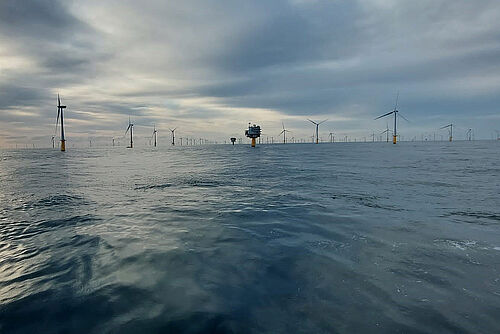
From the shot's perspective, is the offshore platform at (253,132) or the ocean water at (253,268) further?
the offshore platform at (253,132)

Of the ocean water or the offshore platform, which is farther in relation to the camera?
the offshore platform

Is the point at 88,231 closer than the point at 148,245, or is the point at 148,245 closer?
the point at 148,245

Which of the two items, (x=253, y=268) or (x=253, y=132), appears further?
(x=253, y=132)

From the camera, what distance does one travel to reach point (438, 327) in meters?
5.84

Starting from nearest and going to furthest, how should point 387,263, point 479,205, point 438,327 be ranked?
point 438,327
point 387,263
point 479,205

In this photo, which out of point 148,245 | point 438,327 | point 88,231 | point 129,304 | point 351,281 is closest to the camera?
point 438,327

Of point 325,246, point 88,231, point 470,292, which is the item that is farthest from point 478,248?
point 88,231

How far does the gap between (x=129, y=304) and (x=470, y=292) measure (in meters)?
8.64

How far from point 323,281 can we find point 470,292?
11.9 feet

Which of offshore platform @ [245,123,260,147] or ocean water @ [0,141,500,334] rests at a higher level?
offshore platform @ [245,123,260,147]

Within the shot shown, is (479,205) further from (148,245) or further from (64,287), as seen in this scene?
(64,287)

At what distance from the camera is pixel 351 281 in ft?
25.6

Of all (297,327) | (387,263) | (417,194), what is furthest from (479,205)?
(297,327)

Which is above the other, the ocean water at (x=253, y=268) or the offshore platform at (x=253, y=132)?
the offshore platform at (x=253, y=132)
